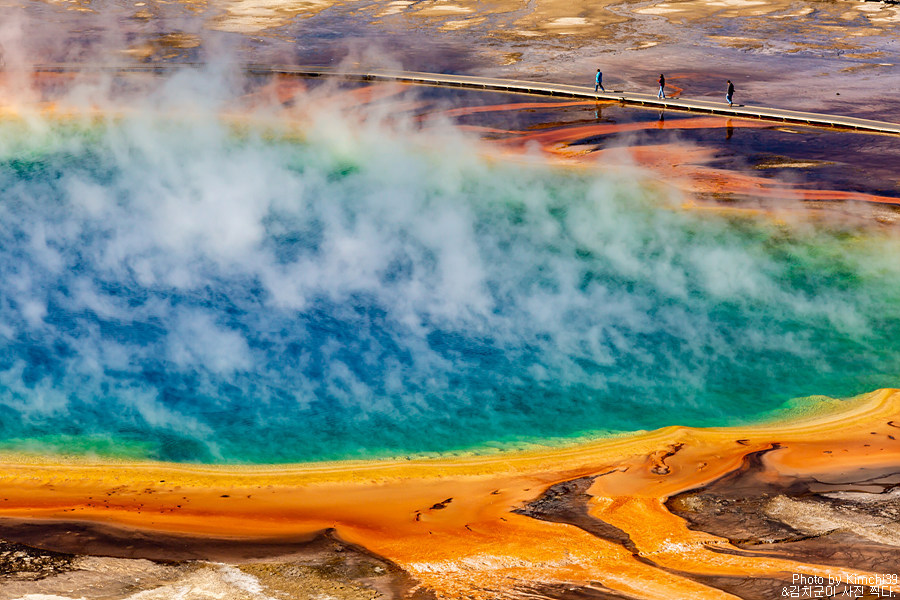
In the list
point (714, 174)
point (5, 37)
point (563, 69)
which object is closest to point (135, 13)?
point (5, 37)

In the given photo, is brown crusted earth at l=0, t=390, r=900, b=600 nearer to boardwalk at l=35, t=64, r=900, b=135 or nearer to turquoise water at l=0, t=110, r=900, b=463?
turquoise water at l=0, t=110, r=900, b=463

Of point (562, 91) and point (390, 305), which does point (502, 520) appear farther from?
point (562, 91)

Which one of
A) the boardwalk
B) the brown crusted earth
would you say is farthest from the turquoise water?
the boardwalk

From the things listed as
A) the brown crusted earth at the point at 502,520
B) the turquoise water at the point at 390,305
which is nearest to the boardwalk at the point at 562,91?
the turquoise water at the point at 390,305

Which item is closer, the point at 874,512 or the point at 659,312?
the point at 874,512

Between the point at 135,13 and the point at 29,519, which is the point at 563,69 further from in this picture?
the point at 29,519

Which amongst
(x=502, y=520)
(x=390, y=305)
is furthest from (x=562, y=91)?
(x=502, y=520)
